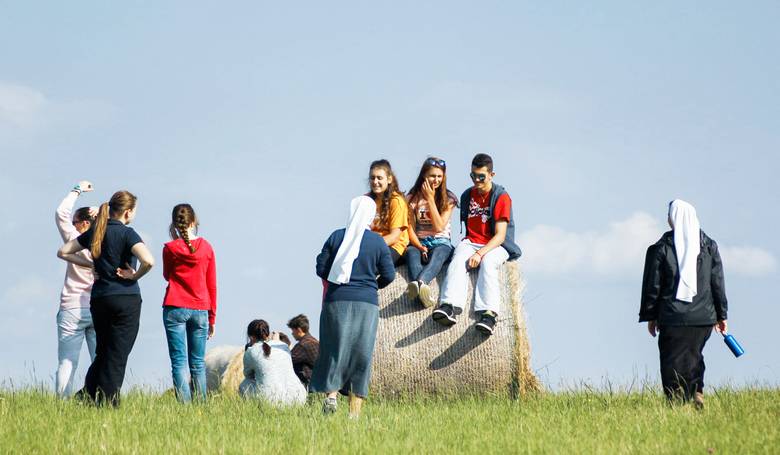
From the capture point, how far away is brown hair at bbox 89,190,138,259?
9.80 metres

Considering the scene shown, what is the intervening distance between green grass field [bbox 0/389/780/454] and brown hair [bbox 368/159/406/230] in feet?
6.38

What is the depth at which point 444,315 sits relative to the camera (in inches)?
438

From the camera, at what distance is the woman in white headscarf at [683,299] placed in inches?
396

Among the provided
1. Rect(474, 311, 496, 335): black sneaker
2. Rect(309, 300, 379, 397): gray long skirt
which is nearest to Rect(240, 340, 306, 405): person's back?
Rect(309, 300, 379, 397): gray long skirt

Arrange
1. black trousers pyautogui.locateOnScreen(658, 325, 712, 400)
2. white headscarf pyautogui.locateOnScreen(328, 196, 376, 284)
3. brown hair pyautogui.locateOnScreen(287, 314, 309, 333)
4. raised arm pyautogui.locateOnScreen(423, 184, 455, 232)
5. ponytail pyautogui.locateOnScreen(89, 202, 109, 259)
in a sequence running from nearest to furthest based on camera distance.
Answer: white headscarf pyautogui.locateOnScreen(328, 196, 376, 284) < ponytail pyautogui.locateOnScreen(89, 202, 109, 259) < black trousers pyautogui.locateOnScreen(658, 325, 712, 400) < raised arm pyautogui.locateOnScreen(423, 184, 455, 232) < brown hair pyautogui.locateOnScreen(287, 314, 309, 333)

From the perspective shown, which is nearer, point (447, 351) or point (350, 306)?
point (350, 306)

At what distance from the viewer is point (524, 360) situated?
11.5 meters

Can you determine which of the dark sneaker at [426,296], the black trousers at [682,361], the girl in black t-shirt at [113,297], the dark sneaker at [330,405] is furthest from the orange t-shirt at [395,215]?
the black trousers at [682,361]

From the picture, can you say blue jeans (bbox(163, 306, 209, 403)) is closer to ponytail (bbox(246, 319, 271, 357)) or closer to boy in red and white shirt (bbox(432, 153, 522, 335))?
ponytail (bbox(246, 319, 271, 357))

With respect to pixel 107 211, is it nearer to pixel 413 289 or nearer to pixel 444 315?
pixel 413 289

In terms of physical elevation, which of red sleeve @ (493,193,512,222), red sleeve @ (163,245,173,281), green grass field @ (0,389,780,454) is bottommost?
green grass field @ (0,389,780,454)

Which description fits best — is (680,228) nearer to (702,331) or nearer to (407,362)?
(702,331)

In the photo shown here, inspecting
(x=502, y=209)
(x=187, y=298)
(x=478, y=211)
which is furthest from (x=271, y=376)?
(x=502, y=209)

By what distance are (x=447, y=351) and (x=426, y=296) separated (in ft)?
2.20
